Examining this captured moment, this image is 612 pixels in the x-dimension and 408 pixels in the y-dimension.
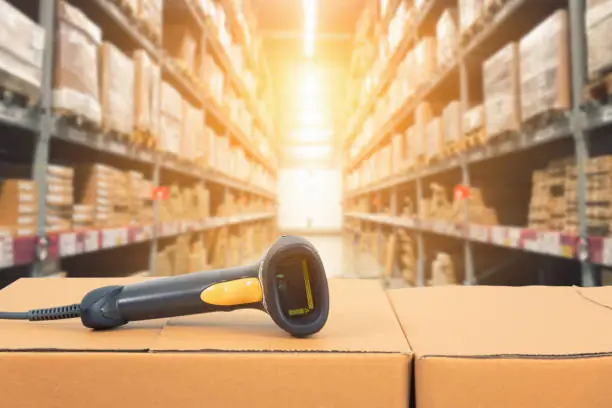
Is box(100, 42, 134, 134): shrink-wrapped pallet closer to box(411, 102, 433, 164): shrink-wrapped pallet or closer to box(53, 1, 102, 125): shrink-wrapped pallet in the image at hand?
box(53, 1, 102, 125): shrink-wrapped pallet

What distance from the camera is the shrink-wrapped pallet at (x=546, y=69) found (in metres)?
1.74

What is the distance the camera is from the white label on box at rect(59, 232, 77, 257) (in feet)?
5.60

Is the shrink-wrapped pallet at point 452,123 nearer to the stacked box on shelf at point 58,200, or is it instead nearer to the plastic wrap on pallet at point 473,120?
the plastic wrap on pallet at point 473,120

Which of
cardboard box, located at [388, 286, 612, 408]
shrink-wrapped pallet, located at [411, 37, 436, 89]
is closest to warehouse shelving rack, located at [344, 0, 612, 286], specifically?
shrink-wrapped pallet, located at [411, 37, 436, 89]

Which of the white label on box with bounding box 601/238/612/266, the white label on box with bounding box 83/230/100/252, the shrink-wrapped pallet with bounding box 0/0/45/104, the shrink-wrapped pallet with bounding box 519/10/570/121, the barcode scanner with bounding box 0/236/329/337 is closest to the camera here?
the barcode scanner with bounding box 0/236/329/337

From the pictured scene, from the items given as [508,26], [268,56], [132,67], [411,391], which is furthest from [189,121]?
[268,56]

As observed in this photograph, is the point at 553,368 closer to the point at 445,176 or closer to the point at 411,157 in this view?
the point at 411,157

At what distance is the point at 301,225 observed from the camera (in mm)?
11594

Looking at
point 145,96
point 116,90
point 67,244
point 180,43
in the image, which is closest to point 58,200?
point 67,244

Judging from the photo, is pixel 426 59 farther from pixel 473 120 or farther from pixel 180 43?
pixel 180 43

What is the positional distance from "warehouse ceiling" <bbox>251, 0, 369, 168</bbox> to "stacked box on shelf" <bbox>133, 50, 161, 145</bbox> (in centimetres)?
525

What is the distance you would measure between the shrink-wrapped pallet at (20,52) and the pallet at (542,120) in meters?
1.90

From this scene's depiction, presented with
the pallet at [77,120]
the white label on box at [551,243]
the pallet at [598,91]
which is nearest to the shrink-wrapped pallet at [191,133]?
the pallet at [77,120]

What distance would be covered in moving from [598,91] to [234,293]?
1.58 metres
